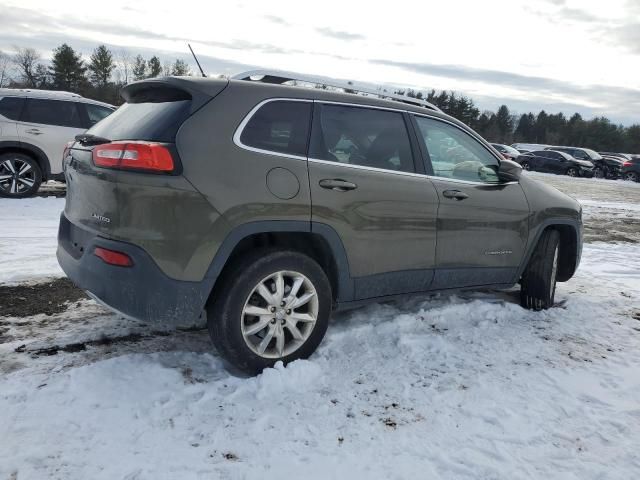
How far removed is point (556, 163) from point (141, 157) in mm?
32651

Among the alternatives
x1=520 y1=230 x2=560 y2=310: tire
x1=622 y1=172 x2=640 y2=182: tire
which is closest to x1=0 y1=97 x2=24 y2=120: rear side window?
x1=520 y1=230 x2=560 y2=310: tire

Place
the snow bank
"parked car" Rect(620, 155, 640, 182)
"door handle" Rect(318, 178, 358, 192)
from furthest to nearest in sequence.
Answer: "parked car" Rect(620, 155, 640, 182) → the snow bank → "door handle" Rect(318, 178, 358, 192)

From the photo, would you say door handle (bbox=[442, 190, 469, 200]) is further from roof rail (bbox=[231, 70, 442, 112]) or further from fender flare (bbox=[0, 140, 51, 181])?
fender flare (bbox=[0, 140, 51, 181])

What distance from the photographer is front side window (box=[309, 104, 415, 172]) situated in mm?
3422

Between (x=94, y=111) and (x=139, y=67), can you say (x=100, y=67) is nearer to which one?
(x=139, y=67)

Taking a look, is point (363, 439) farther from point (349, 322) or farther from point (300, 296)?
point (349, 322)

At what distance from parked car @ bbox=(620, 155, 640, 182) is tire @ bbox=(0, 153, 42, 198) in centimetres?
3183

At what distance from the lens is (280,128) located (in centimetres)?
324

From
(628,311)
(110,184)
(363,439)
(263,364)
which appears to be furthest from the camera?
(628,311)

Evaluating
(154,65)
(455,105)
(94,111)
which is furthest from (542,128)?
(94,111)

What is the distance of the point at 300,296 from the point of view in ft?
10.8

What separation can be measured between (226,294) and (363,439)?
1.11 meters

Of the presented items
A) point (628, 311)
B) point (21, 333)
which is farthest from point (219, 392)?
point (628, 311)

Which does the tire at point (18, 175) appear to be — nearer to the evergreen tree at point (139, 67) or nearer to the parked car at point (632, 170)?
the parked car at point (632, 170)
